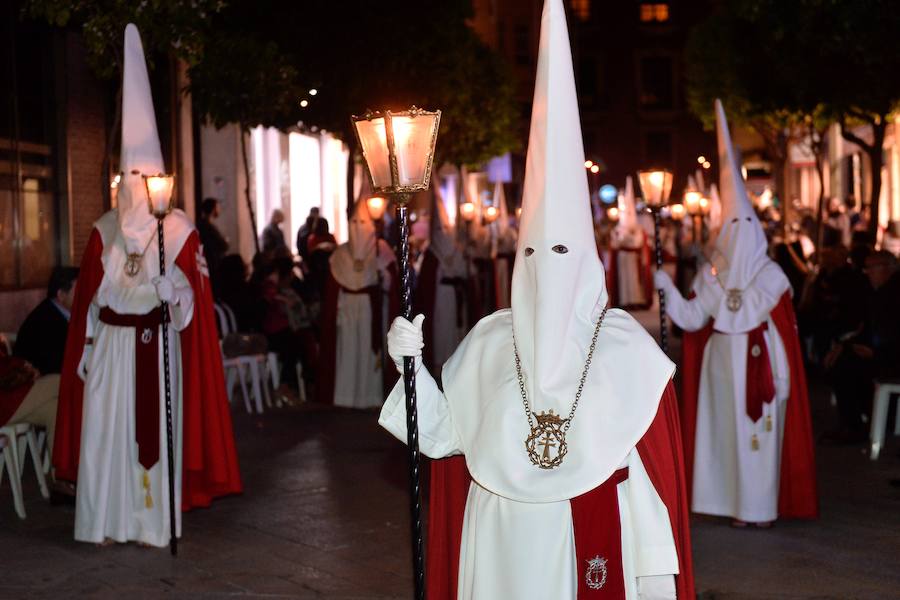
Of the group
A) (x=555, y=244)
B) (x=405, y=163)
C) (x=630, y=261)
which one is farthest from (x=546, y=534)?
(x=630, y=261)

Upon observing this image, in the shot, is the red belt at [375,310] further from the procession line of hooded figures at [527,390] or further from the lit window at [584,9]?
the lit window at [584,9]

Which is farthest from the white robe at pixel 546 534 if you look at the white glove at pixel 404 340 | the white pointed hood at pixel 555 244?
the white glove at pixel 404 340

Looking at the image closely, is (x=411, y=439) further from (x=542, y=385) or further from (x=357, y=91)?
(x=357, y=91)

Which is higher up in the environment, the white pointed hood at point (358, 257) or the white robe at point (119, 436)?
the white pointed hood at point (358, 257)

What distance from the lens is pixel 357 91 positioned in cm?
1892

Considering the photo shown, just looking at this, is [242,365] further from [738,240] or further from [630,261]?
[630,261]

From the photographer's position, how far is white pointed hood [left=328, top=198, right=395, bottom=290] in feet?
49.8

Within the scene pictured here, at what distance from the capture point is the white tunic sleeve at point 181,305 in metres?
8.32

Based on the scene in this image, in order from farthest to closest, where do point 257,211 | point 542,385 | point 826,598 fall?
point 257,211 → point 826,598 → point 542,385

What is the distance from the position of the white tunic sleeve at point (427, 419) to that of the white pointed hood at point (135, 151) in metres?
3.89

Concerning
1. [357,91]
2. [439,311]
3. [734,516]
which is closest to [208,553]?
[734,516]

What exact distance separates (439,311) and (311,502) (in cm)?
840

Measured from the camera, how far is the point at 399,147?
4.92m

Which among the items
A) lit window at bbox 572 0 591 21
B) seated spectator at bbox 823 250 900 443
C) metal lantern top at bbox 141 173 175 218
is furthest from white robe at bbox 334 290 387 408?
lit window at bbox 572 0 591 21
